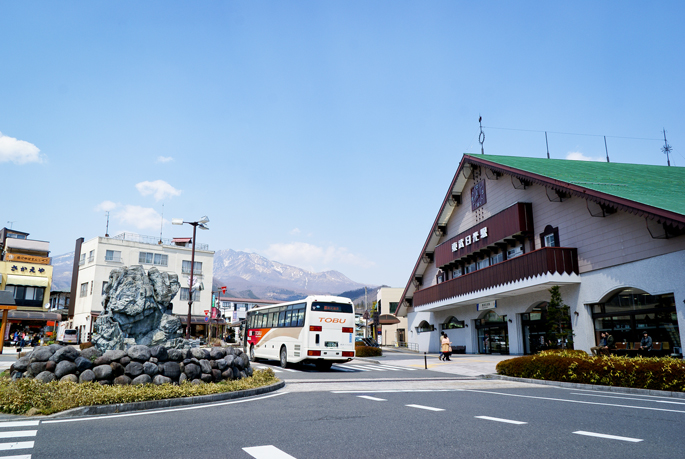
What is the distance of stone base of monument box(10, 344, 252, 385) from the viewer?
36.9ft

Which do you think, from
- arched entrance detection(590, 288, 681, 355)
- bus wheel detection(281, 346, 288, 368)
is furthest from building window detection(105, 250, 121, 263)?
arched entrance detection(590, 288, 681, 355)

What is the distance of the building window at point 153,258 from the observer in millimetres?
58844

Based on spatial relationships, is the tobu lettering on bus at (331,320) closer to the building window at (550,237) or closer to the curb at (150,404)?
the curb at (150,404)

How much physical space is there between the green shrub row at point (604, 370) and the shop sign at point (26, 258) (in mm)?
56016

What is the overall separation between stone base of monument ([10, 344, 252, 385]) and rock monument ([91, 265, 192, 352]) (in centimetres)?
807

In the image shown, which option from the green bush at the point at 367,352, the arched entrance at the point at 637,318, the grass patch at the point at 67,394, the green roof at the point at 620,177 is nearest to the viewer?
the grass patch at the point at 67,394

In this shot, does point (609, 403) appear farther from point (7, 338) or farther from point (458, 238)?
point (7, 338)

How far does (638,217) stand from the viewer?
20281 mm

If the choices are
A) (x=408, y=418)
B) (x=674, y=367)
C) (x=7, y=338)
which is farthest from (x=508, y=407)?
(x=7, y=338)

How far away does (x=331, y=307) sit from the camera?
70.9 feet

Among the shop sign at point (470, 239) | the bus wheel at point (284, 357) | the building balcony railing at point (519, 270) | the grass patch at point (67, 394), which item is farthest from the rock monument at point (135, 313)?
the shop sign at point (470, 239)

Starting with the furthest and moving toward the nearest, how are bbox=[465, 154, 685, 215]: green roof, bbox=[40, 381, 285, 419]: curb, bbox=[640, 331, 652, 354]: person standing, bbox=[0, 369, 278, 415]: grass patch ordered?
bbox=[465, 154, 685, 215]: green roof
bbox=[640, 331, 652, 354]: person standing
bbox=[0, 369, 278, 415]: grass patch
bbox=[40, 381, 285, 419]: curb

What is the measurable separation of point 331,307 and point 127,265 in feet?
150

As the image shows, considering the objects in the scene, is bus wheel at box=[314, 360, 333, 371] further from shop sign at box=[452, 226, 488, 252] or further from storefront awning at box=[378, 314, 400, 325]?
storefront awning at box=[378, 314, 400, 325]
